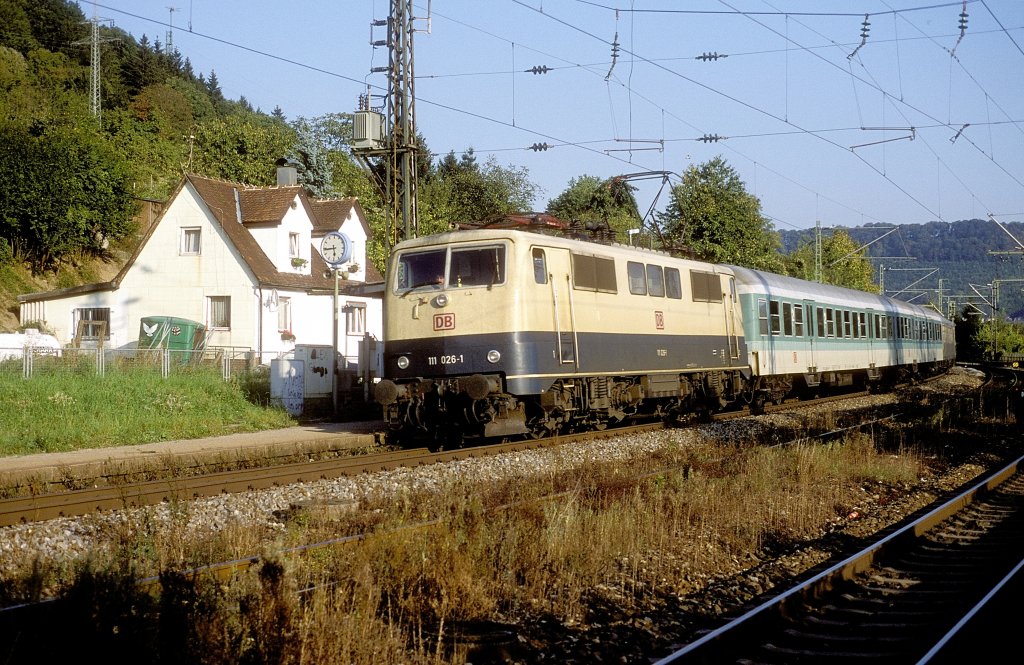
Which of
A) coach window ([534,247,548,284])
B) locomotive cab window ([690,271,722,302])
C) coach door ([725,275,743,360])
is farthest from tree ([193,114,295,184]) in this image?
coach window ([534,247,548,284])

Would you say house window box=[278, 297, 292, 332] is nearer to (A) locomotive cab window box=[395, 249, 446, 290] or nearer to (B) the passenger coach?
(B) the passenger coach

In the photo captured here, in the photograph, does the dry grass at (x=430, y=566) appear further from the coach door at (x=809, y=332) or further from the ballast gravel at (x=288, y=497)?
the coach door at (x=809, y=332)

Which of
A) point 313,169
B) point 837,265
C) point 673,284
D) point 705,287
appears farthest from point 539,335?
point 837,265

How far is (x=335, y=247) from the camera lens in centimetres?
2316

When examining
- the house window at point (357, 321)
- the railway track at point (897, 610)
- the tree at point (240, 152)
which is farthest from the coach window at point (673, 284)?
the tree at point (240, 152)

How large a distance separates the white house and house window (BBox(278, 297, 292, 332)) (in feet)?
0.11

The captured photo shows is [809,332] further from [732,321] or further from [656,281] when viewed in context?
[656,281]

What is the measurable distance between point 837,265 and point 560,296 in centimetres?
6272

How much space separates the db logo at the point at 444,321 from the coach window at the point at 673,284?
5.37 meters

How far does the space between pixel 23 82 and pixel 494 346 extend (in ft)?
194

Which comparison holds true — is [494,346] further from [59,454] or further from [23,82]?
[23,82]

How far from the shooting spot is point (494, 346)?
15.1 metres

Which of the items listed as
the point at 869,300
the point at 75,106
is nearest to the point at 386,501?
the point at 869,300

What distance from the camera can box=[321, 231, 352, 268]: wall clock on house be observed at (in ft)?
76.0
